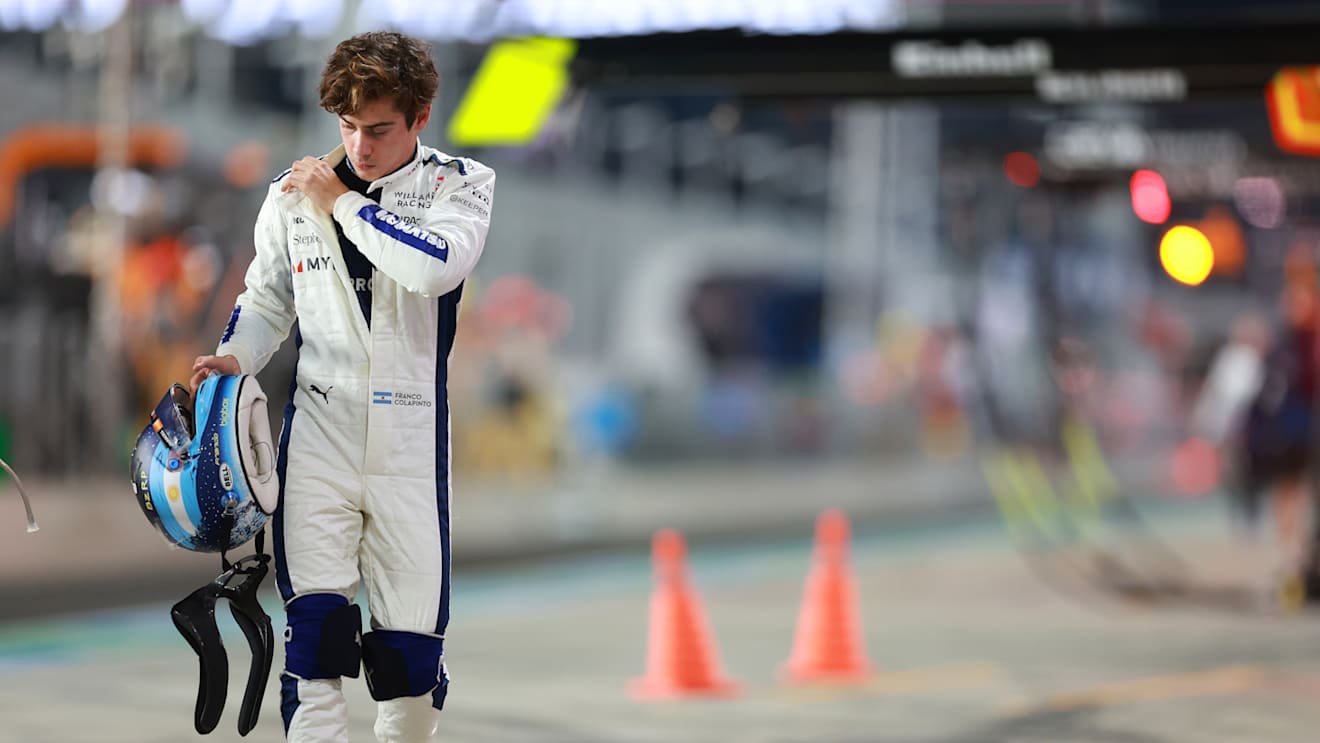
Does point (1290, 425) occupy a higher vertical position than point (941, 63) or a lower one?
lower

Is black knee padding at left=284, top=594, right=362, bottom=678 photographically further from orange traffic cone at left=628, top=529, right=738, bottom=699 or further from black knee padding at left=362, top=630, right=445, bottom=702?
orange traffic cone at left=628, top=529, right=738, bottom=699

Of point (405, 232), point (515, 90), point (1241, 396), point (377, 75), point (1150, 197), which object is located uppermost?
point (1150, 197)

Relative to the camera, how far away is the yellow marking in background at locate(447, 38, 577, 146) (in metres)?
9.16

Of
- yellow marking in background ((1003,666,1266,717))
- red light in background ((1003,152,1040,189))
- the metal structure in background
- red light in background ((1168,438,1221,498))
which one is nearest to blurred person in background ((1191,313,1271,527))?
red light in background ((1003,152,1040,189))

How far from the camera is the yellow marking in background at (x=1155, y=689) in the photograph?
8375 millimetres

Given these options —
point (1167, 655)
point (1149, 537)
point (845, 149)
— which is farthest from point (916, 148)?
point (1167, 655)

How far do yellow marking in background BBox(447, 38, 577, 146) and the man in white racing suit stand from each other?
4666 millimetres

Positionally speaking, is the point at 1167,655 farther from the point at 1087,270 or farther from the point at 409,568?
the point at 1087,270

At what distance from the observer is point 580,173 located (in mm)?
35625

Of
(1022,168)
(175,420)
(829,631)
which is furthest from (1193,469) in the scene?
(175,420)

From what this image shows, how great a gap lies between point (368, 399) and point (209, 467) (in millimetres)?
402

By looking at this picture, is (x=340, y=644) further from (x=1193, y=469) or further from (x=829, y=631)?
(x=1193, y=469)

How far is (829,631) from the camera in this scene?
9562mm

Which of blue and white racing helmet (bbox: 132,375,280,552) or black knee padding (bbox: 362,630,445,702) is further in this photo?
black knee padding (bbox: 362,630,445,702)
